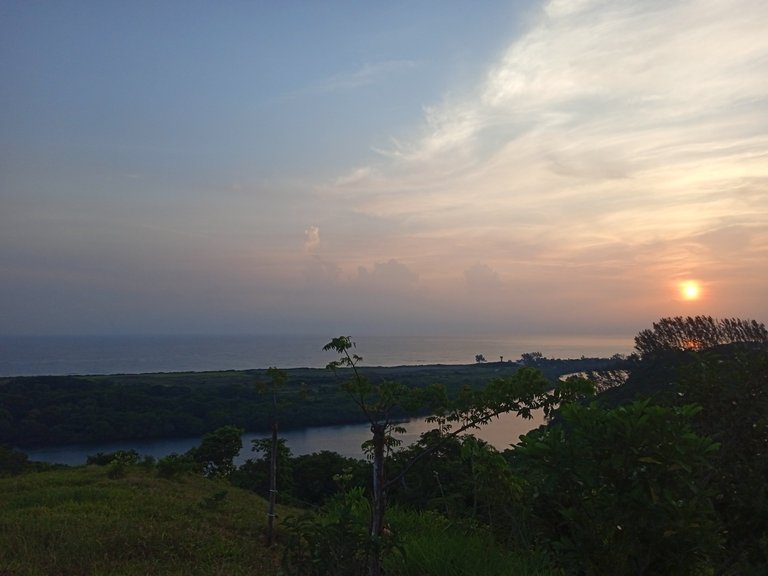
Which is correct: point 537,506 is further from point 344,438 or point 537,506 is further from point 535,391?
point 344,438

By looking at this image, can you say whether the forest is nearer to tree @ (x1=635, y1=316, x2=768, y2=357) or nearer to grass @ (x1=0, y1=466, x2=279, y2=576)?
grass @ (x1=0, y1=466, x2=279, y2=576)

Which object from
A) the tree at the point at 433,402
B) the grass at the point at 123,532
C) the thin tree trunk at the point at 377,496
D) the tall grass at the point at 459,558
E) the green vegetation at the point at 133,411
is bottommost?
the green vegetation at the point at 133,411

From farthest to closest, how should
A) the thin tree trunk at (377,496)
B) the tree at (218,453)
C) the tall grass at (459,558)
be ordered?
the tree at (218,453) → the tall grass at (459,558) → the thin tree trunk at (377,496)

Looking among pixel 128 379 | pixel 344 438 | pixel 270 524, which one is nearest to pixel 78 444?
pixel 344 438

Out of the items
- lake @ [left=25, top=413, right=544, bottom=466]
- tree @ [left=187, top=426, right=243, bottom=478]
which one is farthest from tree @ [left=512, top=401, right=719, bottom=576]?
lake @ [left=25, top=413, right=544, bottom=466]

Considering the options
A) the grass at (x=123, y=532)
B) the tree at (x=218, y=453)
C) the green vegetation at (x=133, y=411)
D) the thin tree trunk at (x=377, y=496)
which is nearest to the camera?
the thin tree trunk at (x=377, y=496)

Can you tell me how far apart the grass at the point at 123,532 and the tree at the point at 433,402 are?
2863 millimetres

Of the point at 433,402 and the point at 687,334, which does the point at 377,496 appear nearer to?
the point at 433,402

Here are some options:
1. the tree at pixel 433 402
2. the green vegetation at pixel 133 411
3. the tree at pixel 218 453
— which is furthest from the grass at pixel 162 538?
the green vegetation at pixel 133 411

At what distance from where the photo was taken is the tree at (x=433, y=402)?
389cm

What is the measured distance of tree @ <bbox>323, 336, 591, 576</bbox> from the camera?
3.89 m

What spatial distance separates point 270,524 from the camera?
799 centimetres

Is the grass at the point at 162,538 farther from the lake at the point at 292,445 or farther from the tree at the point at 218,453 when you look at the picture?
the lake at the point at 292,445

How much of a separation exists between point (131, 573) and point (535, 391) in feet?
16.0
